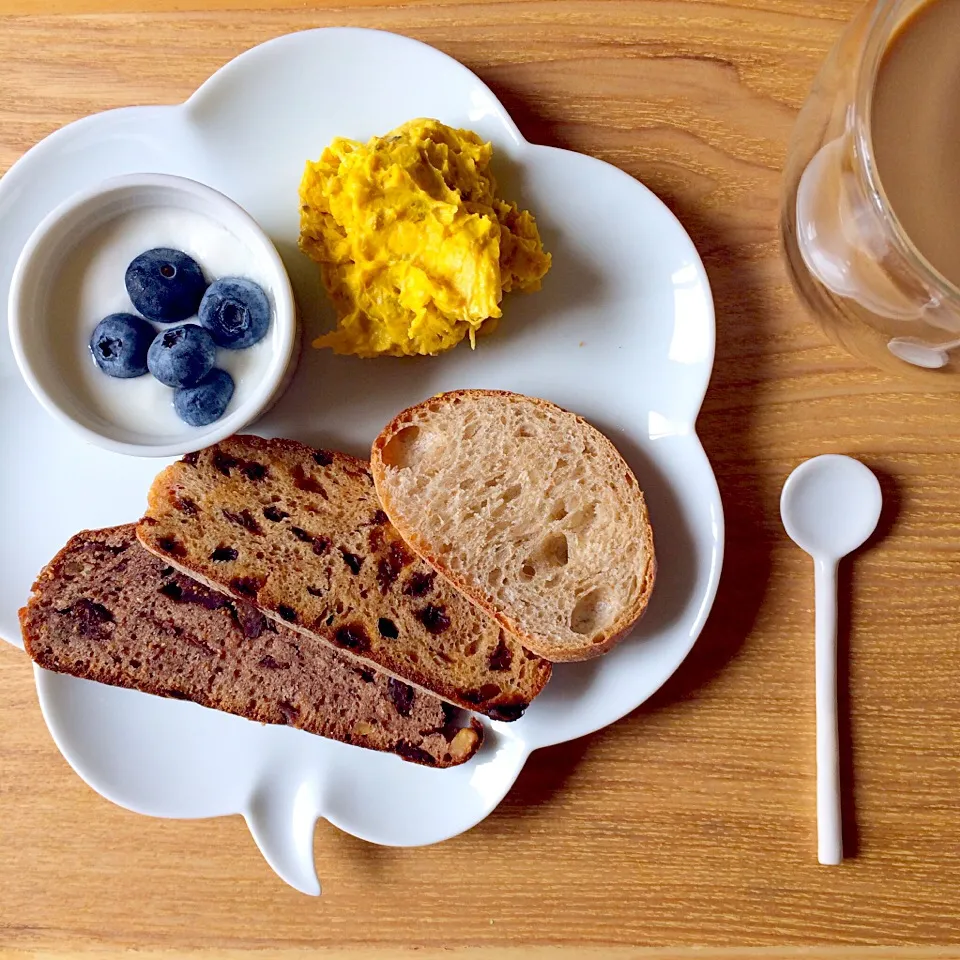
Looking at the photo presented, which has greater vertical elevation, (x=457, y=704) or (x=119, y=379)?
(x=119, y=379)

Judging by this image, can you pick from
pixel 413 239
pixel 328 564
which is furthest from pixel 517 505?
pixel 413 239

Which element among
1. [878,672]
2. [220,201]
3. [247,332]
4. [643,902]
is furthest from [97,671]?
[878,672]

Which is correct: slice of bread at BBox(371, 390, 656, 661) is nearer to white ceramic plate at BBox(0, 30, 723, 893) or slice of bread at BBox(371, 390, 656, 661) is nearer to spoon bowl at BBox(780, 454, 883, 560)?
white ceramic plate at BBox(0, 30, 723, 893)

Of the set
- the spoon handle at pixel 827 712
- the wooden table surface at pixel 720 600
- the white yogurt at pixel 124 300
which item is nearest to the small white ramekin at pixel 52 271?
the white yogurt at pixel 124 300

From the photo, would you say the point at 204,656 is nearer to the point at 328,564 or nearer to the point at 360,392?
the point at 328,564

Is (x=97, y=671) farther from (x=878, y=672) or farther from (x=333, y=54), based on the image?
(x=878, y=672)
